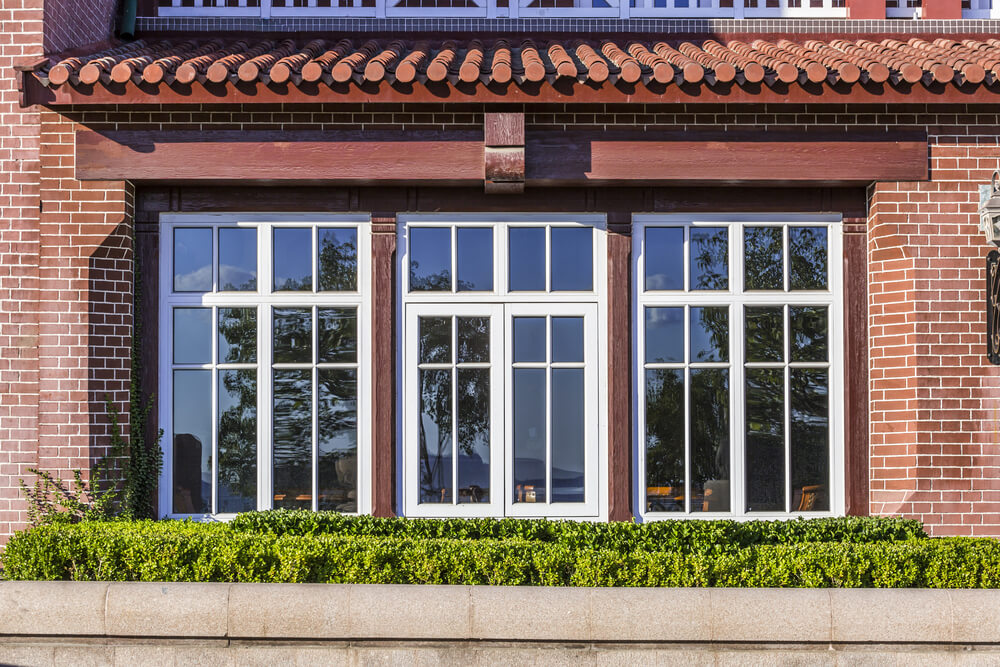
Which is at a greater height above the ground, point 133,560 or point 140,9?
point 140,9

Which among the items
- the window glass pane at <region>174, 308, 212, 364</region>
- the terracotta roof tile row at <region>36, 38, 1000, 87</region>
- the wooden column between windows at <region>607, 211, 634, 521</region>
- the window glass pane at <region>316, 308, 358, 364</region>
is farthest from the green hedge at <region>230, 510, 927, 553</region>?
the terracotta roof tile row at <region>36, 38, 1000, 87</region>

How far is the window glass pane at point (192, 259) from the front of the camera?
811cm

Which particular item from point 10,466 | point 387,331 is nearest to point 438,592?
point 387,331

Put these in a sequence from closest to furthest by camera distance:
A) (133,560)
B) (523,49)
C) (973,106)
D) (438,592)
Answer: (438,592)
(133,560)
(973,106)
(523,49)

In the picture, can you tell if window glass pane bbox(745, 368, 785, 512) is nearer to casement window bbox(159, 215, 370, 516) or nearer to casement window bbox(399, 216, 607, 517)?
casement window bbox(399, 216, 607, 517)

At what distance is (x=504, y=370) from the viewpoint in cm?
804

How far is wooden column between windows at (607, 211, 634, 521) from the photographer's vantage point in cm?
796

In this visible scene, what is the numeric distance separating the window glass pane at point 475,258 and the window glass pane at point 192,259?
2.18 meters

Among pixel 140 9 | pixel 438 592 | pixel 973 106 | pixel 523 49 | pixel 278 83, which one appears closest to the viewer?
pixel 438 592

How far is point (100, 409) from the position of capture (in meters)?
7.73

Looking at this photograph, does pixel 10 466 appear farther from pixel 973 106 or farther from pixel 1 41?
pixel 973 106

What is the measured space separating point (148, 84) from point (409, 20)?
2977 mm

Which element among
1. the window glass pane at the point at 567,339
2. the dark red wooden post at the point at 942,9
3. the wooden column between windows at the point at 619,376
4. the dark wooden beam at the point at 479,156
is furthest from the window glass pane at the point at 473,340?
the dark red wooden post at the point at 942,9

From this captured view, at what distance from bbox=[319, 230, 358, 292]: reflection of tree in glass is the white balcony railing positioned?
2585 millimetres
